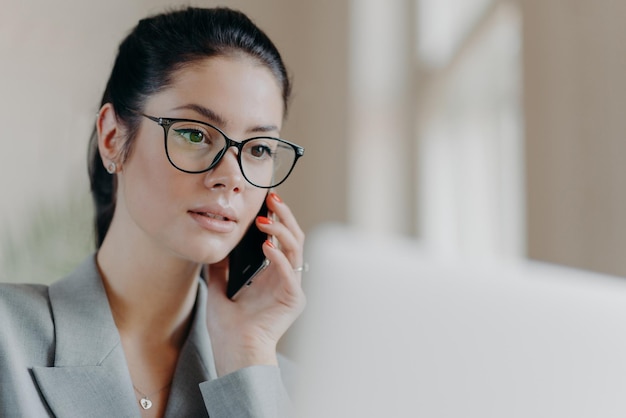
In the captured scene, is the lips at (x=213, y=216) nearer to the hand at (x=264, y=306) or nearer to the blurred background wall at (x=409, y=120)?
the hand at (x=264, y=306)

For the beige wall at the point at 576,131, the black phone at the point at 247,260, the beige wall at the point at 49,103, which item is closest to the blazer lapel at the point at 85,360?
the black phone at the point at 247,260

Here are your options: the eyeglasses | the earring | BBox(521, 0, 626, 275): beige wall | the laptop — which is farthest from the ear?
BBox(521, 0, 626, 275): beige wall

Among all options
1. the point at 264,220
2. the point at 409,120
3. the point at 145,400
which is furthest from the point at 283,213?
the point at 409,120

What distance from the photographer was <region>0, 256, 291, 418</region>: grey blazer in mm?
996

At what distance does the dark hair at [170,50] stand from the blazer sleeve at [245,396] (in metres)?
0.40

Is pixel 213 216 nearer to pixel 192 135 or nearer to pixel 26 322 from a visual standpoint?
pixel 192 135

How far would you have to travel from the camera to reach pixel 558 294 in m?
0.49

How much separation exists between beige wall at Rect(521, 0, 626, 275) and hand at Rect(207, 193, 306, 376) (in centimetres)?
69

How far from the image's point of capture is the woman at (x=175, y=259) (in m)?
1.05

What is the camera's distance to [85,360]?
3.44ft

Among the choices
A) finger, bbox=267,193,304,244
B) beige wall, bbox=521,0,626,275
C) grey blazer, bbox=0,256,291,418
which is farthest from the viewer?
beige wall, bbox=521,0,626,275

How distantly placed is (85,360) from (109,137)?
370 mm

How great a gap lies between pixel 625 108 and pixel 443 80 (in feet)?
3.10

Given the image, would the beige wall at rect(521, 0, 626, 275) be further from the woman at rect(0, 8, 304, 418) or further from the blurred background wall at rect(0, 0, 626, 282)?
the woman at rect(0, 8, 304, 418)
